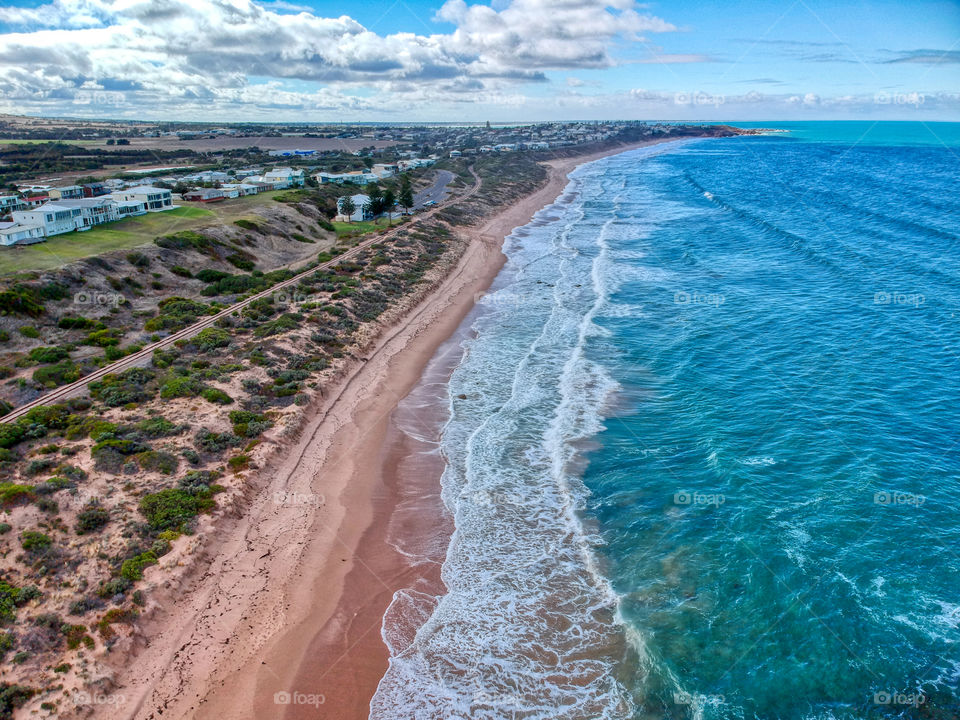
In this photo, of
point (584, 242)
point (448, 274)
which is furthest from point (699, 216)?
point (448, 274)

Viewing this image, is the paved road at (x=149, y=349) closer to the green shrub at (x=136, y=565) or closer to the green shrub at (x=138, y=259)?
the green shrub at (x=138, y=259)

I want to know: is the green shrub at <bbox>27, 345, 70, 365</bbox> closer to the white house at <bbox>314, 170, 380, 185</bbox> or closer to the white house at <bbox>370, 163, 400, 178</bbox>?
the white house at <bbox>314, 170, 380, 185</bbox>

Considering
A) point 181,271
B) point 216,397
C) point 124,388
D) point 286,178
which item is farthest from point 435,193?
point 124,388

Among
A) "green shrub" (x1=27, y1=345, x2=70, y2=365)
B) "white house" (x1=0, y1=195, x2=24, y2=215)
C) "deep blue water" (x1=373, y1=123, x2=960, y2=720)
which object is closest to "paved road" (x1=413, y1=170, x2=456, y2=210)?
"deep blue water" (x1=373, y1=123, x2=960, y2=720)

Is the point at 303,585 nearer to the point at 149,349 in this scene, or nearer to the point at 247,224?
the point at 149,349

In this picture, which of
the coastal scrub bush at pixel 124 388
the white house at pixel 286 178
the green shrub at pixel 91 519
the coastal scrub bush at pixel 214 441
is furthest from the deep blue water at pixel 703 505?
the white house at pixel 286 178

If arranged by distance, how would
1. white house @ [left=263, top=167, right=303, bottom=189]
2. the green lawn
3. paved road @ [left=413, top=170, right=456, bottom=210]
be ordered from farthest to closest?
paved road @ [left=413, top=170, right=456, bottom=210], white house @ [left=263, top=167, right=303, bottom=189], the green lawn
